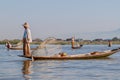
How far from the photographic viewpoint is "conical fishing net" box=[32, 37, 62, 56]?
84.2 ft

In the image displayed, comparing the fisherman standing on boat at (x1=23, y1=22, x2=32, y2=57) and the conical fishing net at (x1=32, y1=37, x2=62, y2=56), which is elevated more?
the fisherman standing on boat at (x1=23, y1=22, x2=32, y2=57)

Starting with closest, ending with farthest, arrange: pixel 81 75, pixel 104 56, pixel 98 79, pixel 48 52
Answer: pixel 98 79, pixel 81 75, pixel 48 52, pixel 104 56

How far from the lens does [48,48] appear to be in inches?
1030

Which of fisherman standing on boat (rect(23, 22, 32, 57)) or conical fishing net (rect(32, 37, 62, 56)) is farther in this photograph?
conical fishing net (rect(32, 37, 62, 56))

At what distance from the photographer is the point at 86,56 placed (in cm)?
2741

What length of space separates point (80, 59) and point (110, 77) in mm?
11676

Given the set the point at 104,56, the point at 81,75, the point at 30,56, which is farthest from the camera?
the point at 104,56

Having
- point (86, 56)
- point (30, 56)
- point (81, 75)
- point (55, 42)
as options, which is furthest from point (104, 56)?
point (81, 75)

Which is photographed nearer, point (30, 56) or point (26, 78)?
point (26, 78)

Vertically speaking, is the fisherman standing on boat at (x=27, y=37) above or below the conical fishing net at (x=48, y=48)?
Answer: above

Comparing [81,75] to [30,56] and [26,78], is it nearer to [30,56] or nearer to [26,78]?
[26,78]

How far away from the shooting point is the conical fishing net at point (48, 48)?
25.7 meters

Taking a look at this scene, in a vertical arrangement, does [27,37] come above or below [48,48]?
above

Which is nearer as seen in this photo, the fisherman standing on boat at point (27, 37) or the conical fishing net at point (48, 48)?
the fisherman standing on boat at point (27, 37)
